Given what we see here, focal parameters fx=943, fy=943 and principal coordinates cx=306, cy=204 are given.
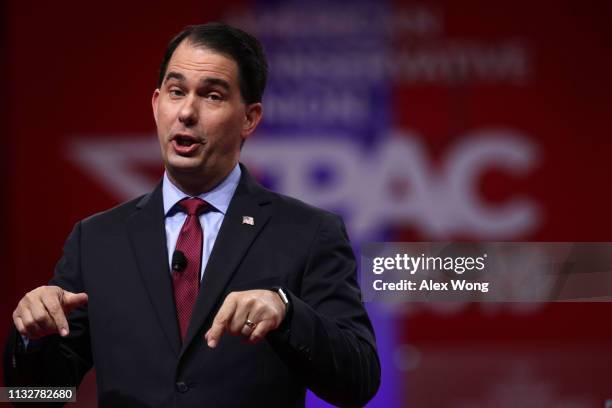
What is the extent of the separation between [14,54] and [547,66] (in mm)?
2232

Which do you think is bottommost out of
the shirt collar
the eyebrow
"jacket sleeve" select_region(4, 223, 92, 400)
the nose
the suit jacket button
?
the suit jacket button

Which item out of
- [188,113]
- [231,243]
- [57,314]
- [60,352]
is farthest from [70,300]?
[188,113]

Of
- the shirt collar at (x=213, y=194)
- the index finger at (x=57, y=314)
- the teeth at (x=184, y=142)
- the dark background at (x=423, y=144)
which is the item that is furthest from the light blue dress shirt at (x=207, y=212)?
the dark background at (x=423, y=144)

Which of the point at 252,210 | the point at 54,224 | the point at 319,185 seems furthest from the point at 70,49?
the point at 252,210

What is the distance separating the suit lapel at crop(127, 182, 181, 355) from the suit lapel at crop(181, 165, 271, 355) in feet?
0.21

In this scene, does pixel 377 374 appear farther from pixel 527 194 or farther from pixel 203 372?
pixel 527 194

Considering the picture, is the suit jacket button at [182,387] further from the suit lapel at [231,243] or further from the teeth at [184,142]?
the teeth at [184,142]

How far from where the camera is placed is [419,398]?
3842mm

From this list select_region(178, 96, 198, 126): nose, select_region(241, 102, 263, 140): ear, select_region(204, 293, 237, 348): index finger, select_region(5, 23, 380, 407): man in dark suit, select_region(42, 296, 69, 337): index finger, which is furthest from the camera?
select_region(241, 102, 263, 140): ear

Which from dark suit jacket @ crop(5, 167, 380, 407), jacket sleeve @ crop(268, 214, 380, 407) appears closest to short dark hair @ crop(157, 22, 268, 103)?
dark suit jacket @ crop(5, 167, 380, 407)

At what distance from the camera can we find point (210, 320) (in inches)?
72.0

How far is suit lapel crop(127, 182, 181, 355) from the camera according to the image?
1.86 m

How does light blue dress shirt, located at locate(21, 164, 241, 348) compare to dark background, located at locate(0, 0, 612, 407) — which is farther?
dark background, located at locate(0, 0, 612, 407)

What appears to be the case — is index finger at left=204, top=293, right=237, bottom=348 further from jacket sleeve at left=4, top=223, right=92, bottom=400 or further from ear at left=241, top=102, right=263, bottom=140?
ear at left=241, top=102, right=263, bottom=140
